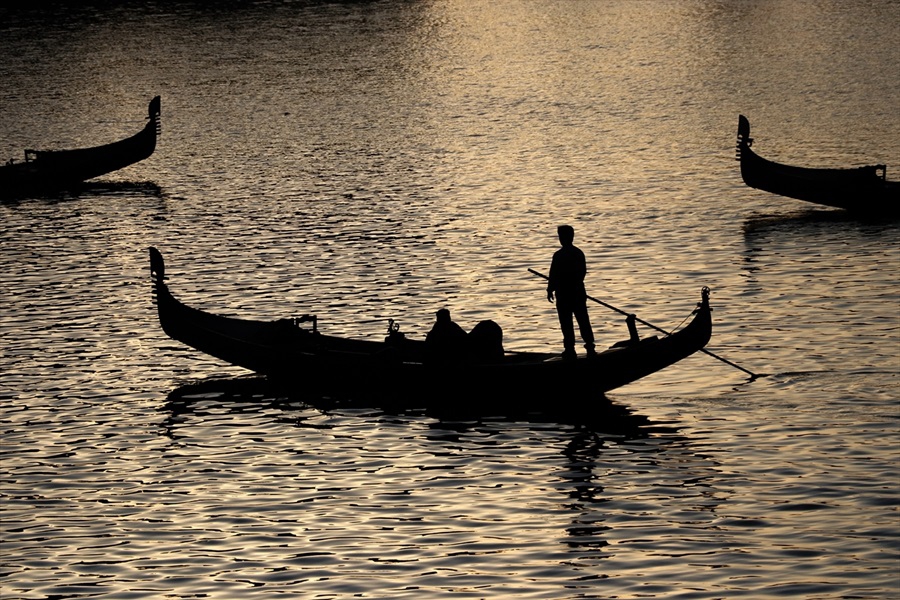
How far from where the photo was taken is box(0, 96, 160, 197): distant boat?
148 ft

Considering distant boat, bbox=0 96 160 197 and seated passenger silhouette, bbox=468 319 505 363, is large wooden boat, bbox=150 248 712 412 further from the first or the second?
distant boat, bbox=0 96 160 197

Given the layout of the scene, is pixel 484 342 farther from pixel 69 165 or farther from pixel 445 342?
pixel 69 165

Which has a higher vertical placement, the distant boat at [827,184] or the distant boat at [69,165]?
the distant boat at [69,165]

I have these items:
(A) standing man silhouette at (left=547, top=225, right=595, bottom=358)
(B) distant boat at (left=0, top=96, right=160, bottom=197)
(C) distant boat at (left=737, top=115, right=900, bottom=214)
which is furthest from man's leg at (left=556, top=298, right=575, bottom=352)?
(B) distant boat at (left=0, top=96, right=160, bottom=197)

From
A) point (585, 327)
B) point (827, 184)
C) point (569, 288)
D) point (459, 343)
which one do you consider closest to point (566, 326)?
point (585, 327)

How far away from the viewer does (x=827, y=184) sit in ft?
124

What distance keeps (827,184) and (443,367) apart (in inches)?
723

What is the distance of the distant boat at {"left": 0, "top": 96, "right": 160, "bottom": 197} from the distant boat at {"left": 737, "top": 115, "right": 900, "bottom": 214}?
17.4m

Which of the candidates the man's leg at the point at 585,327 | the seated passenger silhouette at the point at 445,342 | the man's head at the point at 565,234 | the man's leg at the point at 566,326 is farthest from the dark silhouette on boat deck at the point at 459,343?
the man's head at the point at 565,234

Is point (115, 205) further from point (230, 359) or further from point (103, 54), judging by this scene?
point (103, 54)

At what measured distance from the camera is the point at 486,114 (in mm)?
62906

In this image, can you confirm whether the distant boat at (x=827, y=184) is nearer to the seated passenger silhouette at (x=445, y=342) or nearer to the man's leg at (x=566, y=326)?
the man's leg at (x=566, y=326)

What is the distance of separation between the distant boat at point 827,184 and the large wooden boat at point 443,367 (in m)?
16.0

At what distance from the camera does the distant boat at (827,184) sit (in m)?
37.0
